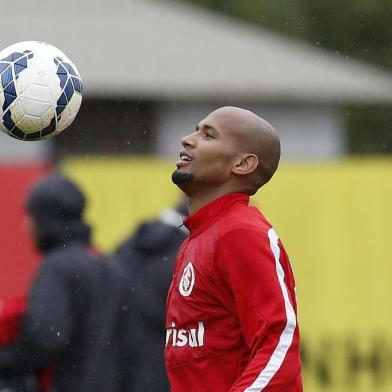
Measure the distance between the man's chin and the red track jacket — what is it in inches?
5.7

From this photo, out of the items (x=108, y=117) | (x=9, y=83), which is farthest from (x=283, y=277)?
(x=108, y=117)

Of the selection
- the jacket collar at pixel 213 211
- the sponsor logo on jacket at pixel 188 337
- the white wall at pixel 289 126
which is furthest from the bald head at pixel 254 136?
the white wall at pixel 289 126

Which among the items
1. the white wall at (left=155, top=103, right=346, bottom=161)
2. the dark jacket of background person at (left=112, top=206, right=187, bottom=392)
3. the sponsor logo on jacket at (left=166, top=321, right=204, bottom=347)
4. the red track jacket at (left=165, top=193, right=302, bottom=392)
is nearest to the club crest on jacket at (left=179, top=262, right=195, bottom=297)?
the red track jacket at (left=165, top=193, right=302, bottom=392)

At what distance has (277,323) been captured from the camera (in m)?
5.05

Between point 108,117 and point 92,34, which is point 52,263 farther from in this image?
point 92,34

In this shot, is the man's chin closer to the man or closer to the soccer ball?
the man

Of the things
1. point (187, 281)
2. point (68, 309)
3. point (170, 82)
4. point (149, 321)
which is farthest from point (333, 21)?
point (187, 281)

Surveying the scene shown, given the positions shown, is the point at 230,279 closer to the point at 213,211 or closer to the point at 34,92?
the point at 213,211

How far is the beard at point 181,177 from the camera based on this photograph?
18.1 ft

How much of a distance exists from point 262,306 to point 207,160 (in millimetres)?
766

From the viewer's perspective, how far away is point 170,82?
22.7 meters

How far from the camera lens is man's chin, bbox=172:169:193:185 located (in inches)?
217

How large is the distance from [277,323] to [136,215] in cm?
734

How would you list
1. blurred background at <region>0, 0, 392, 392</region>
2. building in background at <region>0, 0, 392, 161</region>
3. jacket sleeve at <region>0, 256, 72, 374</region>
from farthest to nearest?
building in background at <region>0, 0, 392, 161</region>
blurred background at <region>0, 0, 392, 392</region>
jacket sleeve at <region>0, 256, 72, 374</region>
